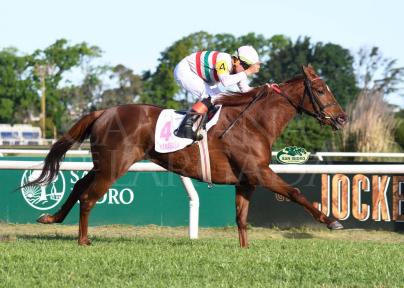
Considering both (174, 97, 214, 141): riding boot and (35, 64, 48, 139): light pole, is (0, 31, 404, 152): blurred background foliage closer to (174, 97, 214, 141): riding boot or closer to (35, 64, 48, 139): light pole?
(35, 64, 48, 139): light pole

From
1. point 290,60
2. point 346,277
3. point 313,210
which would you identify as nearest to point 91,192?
point 313,210

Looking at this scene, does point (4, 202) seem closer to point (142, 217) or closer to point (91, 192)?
point (142, 217)

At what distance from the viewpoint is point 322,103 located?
7.68 m

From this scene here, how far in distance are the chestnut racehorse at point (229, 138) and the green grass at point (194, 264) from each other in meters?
0.60

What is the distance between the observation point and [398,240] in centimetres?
957

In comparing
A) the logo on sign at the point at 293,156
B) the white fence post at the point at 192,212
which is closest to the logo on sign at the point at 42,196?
the white fence post at the point at 192,212

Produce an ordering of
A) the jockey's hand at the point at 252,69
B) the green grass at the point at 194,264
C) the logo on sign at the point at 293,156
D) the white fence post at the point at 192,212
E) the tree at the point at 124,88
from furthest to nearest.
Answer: the tree at the point at 124,88, the logo on sign at the point at 293,156, the white fence post at the point at 192,212, the jockey's hand at the point at 252,69, the green grass at the point at 194,264

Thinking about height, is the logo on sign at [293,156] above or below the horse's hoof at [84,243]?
above

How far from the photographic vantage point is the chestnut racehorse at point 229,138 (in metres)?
7.46

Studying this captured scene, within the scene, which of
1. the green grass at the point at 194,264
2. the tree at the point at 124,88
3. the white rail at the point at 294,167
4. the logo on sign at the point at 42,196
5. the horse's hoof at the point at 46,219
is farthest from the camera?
the tree at the point at 124,88

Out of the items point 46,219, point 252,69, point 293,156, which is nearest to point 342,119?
point 252,69

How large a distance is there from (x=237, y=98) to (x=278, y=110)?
447 mm

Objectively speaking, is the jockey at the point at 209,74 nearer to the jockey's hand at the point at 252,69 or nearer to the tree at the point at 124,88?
the jockey's hand at the point at 252,69

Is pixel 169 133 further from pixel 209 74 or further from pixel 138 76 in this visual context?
pixel 138 76
